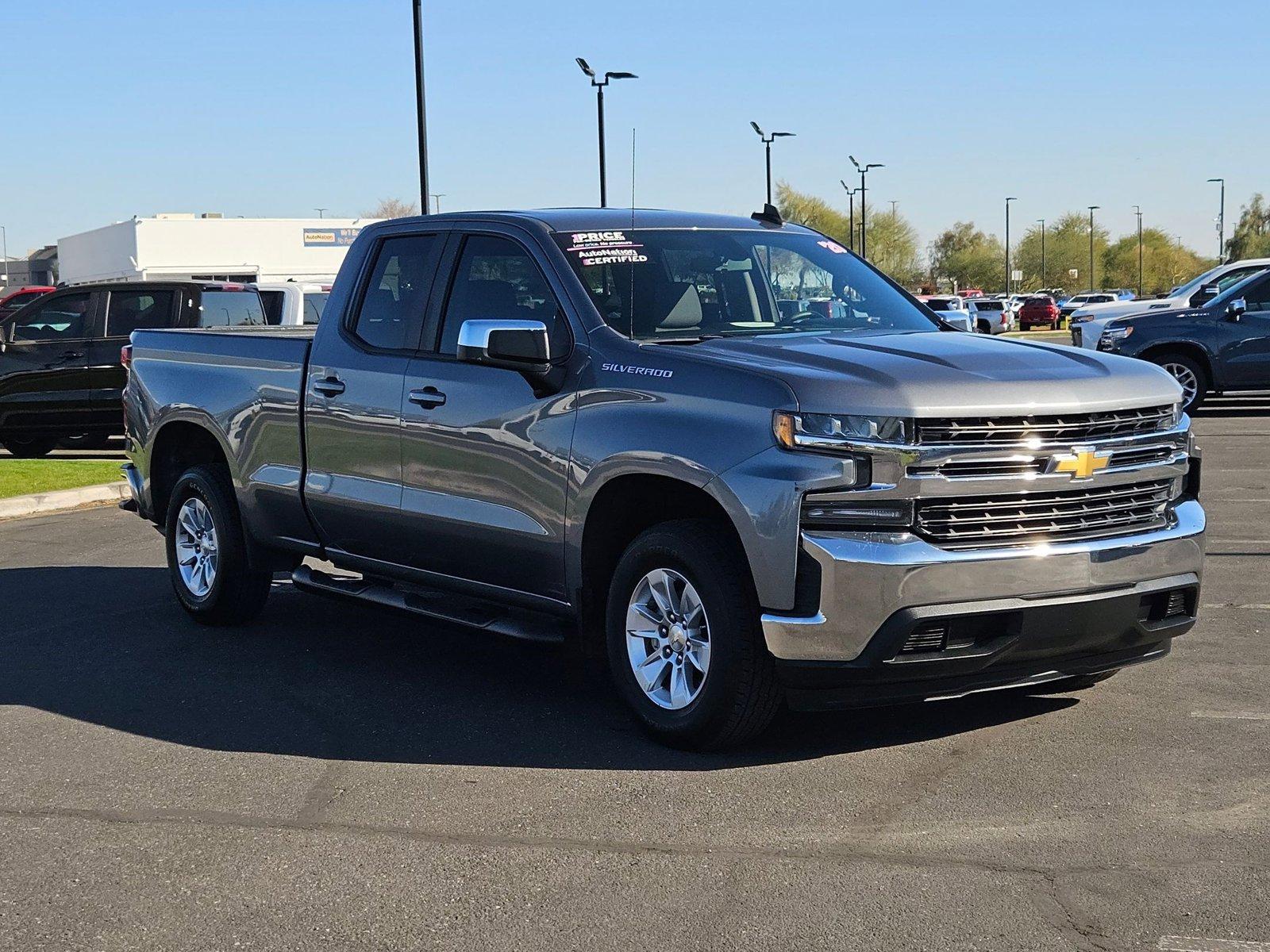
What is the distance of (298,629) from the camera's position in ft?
27.1

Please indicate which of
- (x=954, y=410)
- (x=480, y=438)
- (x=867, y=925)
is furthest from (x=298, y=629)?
(x=867, y=925)

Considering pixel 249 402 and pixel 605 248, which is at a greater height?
pixel 605 248

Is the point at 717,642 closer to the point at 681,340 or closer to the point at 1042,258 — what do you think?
the point at 681,340

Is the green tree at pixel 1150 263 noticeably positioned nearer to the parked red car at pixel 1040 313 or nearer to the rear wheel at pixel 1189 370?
the parked red car at pixel 1040 313

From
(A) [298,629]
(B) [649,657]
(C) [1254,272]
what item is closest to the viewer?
(B) [649,657]

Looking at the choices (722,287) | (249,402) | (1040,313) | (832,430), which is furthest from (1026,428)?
(1040,313)

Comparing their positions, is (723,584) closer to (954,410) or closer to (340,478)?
(954,410)

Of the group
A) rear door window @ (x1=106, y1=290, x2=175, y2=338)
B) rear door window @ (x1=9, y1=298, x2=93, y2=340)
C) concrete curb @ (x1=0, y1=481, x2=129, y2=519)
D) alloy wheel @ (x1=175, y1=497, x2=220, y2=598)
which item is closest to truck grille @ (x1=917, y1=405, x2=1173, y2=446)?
alloy wheel @ (x1=175, y1=497, x2=220, y2=598)

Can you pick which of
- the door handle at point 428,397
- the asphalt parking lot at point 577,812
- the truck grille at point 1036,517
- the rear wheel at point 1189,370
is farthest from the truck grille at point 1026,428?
the rear wheel at point 1189,370

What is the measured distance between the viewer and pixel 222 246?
6925 cm

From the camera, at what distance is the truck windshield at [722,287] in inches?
250

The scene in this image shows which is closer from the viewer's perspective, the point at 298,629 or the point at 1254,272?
the point at 298,629

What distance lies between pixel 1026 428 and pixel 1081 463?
10.2 inches

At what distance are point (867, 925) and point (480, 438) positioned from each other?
3.00 metres
